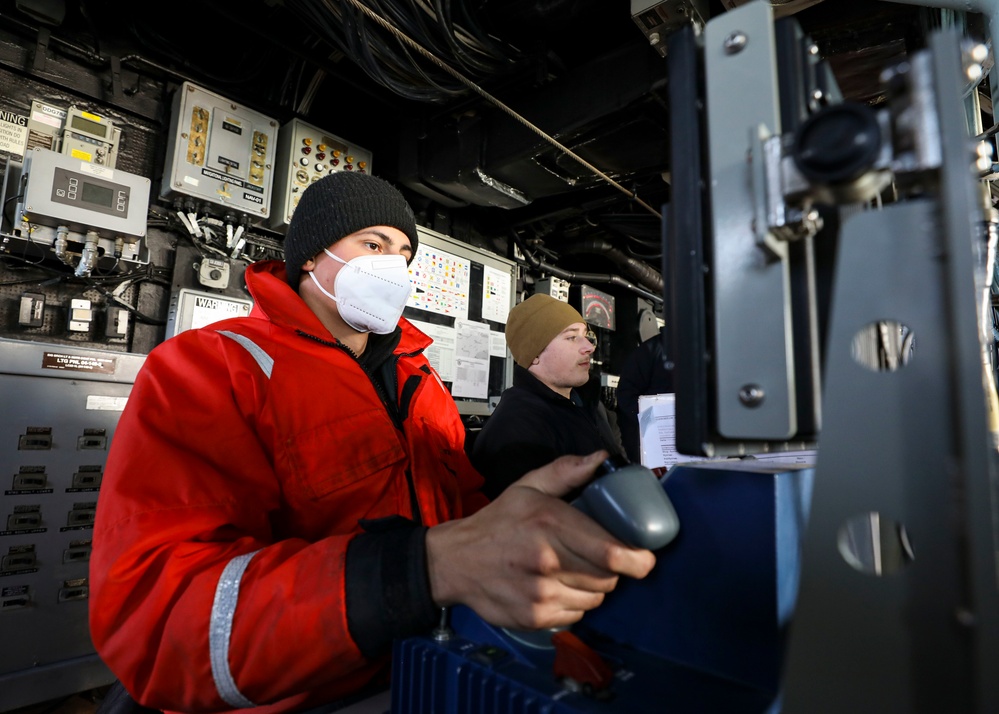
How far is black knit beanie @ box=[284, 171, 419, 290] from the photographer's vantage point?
A: 129 centimetres

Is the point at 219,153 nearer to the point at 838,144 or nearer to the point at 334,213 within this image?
the point at 334,213

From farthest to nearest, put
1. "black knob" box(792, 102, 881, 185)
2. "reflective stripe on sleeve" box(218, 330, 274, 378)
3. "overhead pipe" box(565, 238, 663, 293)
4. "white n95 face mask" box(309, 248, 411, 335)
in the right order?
"overhead pipe" box(565, 238, 663, 293) → "white n95 face mask" box(309, 248, 411, 335) → "reflective stripe on sleeve" box(218, 330, 274, 378) → "black knob" box(792, 102, 881, 185)

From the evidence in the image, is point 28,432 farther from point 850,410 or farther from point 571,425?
point 850,410

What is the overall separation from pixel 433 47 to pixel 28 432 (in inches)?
80.2

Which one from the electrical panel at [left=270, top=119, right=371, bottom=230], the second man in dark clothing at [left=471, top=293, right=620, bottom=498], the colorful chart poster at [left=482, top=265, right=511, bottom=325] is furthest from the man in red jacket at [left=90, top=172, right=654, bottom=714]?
the colorful chart poster at [left=482, top=265, right=511, bottom=325]

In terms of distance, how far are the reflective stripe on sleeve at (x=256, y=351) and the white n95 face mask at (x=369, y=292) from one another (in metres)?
0.32

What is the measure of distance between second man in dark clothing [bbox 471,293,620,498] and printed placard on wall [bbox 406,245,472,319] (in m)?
0.82

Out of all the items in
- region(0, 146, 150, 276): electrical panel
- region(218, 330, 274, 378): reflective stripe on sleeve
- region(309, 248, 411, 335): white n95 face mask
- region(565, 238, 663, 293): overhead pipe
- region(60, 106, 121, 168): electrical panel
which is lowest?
region(218, 330, 274, 378): reflective stripe on sleeve

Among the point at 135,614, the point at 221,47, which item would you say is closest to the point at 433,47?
the point at 221,47

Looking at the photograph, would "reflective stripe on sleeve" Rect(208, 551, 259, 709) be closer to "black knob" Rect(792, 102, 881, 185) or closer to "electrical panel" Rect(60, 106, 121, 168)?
"black knob" Rect(792, 102, 881, 185)

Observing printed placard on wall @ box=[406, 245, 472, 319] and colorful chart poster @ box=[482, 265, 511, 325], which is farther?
colorful chart poster @ box=[482, 265, 511, 325]

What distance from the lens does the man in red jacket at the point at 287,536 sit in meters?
0.52

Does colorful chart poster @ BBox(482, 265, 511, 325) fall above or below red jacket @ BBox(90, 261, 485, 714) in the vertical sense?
above

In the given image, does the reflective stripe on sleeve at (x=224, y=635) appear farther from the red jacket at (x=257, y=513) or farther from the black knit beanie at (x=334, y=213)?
the black knit beanie at (x=334, y=213)
